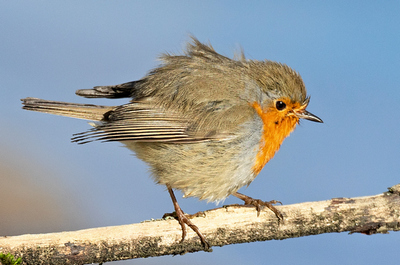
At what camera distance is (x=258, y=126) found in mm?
3826

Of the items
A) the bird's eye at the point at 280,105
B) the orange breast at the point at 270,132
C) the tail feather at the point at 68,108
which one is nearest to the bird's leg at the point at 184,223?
the orange breast at the point at 270,132

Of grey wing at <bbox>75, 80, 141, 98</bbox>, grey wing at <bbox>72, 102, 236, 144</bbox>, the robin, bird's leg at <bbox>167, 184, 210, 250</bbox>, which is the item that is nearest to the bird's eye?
the robin

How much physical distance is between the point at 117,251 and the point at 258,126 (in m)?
1.64

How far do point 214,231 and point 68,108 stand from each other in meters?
1.90

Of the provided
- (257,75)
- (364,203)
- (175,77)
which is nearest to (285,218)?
(364,203)

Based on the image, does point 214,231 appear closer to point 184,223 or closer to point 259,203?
point 184,223

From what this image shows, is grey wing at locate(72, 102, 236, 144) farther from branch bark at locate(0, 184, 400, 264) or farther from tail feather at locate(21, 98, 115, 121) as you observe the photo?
branch bark at locate(0, 184, 400, 264)

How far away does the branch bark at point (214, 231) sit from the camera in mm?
3520

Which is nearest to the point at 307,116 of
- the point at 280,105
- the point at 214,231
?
the point at 280,105

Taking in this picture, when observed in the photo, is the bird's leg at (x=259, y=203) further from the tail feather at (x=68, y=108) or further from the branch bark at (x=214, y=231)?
the tail feather at (x=68, y=108)

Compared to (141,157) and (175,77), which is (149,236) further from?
(175,77)

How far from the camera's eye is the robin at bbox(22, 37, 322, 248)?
3725 millimetres

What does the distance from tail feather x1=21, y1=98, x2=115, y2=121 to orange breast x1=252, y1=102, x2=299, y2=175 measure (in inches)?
59.7

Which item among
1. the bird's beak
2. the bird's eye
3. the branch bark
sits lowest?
the branch bark
